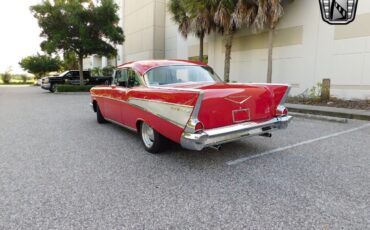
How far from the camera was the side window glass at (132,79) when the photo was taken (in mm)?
4875

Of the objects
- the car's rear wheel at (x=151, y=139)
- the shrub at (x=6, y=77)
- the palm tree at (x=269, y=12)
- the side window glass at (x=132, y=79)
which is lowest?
the car's rear wheel at (x=151, y=139)

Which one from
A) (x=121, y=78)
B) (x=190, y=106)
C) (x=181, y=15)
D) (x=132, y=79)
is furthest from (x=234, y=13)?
(x=190, y=106)

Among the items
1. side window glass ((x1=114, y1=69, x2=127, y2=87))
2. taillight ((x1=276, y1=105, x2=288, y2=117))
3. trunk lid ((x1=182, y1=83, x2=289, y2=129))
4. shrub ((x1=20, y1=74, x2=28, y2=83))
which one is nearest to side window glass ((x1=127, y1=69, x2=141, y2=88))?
side window glass ((x1=114, y1=69, x2=127, y2=87))

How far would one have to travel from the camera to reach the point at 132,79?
505 centimetres

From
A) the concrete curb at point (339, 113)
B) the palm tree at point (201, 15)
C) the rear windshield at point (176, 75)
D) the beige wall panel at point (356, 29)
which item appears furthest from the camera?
the palm tree at point (201, 15)

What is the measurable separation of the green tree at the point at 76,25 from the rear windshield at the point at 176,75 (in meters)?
16.2

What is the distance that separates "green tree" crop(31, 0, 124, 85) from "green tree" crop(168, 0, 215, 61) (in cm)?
575

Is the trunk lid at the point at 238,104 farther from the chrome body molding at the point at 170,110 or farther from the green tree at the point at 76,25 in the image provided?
the green tree at the point at 76,25

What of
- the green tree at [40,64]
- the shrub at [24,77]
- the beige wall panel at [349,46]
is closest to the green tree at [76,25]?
the beige wall panel at [349,46]

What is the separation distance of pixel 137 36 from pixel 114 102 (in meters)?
22.3

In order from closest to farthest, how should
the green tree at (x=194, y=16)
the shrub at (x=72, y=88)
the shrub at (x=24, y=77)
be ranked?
the green tree at (x=194, y=16) → the shrub at (x=72, y=88) → the shrub at (x=24, y=77)

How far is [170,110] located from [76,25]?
60.1 feet

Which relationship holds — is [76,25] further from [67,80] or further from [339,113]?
[339,113]

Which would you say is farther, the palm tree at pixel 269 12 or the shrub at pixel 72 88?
the shrub at pixel 72 88
